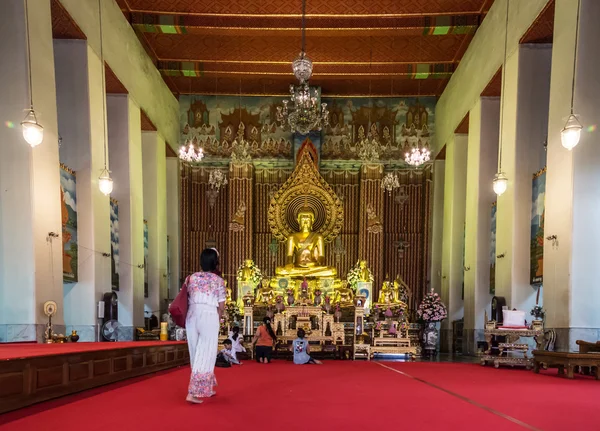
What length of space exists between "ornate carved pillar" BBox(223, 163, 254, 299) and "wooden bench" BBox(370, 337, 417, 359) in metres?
6.16

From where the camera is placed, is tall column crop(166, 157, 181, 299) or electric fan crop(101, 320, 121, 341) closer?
electric fan crop(101, 320, 121, 341)

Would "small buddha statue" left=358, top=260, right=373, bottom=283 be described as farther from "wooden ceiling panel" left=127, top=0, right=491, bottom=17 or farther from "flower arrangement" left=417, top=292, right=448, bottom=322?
"wooden ceiling panel" left=127, top=0, right=491, bottom=17

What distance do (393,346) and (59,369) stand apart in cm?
800

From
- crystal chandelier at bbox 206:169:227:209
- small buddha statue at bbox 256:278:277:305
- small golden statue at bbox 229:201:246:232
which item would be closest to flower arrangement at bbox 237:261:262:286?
small buddha statue at bbox 256:278:277:305

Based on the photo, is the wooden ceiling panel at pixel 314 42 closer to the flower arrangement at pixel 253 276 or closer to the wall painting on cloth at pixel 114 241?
the wall painting on cloth at pixel 114 241

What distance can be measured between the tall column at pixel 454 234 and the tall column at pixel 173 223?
26.5 ft

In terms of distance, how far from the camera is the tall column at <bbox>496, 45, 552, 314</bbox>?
393 inches

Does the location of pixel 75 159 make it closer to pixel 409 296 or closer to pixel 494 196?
pixel 494 196

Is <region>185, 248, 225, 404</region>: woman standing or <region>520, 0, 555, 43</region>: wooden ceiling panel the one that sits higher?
<region>520, 0, 555, 43</region>: wooden ceiling panel

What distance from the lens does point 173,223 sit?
16.9 metres

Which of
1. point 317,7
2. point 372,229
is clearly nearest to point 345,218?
point 372,229

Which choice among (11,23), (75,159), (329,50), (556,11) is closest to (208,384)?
(11,23)

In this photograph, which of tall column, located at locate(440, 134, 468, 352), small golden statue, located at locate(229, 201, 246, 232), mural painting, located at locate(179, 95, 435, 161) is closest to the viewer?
tall column, located at locate(440, 134, 468, 352)

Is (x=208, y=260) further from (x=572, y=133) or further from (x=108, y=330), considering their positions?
(x=108, y=330)
